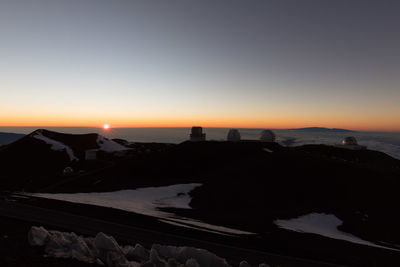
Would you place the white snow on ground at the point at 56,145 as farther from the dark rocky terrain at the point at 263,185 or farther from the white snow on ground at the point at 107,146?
the dark rocky terrain at the point at 263,185

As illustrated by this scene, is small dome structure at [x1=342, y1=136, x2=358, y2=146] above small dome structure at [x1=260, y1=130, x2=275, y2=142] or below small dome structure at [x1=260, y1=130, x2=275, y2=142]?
below

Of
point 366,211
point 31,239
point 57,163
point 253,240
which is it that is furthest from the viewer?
point 57,163

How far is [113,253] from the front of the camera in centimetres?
1334

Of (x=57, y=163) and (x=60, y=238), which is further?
(x=57, y=163)

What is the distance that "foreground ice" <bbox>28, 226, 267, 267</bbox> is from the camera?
13156 mm

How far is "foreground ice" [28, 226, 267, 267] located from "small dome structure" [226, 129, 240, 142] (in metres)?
59.6

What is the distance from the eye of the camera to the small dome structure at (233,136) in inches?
2908

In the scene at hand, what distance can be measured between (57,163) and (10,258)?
10655 centimetres

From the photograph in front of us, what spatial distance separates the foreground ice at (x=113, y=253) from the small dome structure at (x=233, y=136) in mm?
59567

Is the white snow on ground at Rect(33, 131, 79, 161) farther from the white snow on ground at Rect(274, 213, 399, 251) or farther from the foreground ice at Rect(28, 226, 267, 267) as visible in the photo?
the foreground ice at Rect(28, 226, 267, 267)

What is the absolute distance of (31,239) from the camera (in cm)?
1448

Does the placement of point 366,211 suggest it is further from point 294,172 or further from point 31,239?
point 31,239

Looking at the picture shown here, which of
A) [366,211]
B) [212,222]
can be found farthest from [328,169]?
[212,222]

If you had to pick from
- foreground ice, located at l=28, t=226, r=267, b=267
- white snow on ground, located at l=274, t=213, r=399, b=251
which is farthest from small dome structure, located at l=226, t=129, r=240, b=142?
foreground ice, located at l=28, t=226, r=267, b=267
